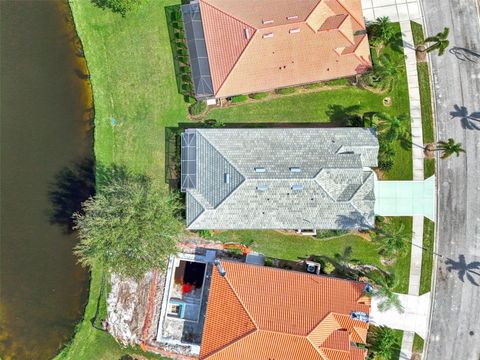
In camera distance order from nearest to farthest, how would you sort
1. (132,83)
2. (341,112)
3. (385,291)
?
(385,291)
(341,112)
(132,83)

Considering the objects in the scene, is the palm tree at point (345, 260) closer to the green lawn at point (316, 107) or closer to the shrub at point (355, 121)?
the green lawn at point (316, 107)

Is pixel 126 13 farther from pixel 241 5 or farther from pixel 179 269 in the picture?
pixel 179 269

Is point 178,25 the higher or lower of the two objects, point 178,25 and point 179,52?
the higher

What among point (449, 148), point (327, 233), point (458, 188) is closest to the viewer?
point (449, 148)

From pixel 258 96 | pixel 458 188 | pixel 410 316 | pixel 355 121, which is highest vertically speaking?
pixel 258 96

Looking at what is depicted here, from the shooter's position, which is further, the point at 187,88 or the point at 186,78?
the point at 186,78

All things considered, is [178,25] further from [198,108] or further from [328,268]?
[328,268]

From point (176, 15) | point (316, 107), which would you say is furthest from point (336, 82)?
point (176, 15)
